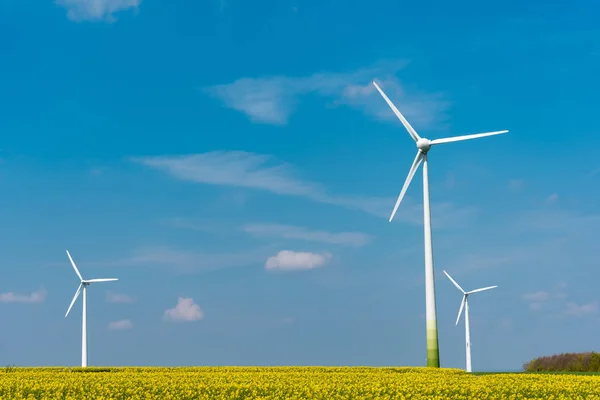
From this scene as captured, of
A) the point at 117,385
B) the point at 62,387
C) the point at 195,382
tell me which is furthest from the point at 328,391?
the point at 62,387

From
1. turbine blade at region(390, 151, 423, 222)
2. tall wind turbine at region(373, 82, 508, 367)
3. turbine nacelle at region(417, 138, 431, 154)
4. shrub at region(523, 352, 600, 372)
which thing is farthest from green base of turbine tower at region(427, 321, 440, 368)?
shrub at region(523, 352, 600, 372)

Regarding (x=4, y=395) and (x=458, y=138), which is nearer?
(x=4, y=395)

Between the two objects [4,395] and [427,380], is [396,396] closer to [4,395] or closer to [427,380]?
[427,380]

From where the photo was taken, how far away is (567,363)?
55781 millimetres

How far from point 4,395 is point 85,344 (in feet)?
136

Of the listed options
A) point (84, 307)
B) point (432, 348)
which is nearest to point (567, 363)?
point (432, 348)

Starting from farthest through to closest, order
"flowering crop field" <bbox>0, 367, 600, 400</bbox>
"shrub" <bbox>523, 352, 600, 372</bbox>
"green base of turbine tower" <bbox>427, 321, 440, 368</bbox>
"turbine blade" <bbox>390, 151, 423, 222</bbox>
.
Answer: "shrub" <bbox>523, 352, 600, 372</bbox>
"turbine blade" <bbox>390, 151, 423, 222</bbox>
"green base of turbine tower" <bbox>427, 321, 440, 368</bbox>
"flowering crop field" <bbox>0, 367, 600, 400</bbox>

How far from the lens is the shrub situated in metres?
52.6

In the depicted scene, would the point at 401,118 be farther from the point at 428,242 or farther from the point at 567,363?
the point at 567,363

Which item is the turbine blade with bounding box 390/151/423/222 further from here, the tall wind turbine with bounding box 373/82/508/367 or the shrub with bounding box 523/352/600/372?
the shrub with bounding box 523/352/600/372

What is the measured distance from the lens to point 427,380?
1931cm

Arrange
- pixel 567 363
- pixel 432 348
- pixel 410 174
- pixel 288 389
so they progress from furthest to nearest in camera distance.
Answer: pixel 567 363, pixel 410 174, pixel 432 348, pixel 288 389

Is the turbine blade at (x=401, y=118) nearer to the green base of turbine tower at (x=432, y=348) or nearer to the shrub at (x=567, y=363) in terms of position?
the green base of turbine tower at (x=432, y=348)

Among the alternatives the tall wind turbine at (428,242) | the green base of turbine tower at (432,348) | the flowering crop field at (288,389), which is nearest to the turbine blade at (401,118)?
the tall wind turbine at (428,242)
